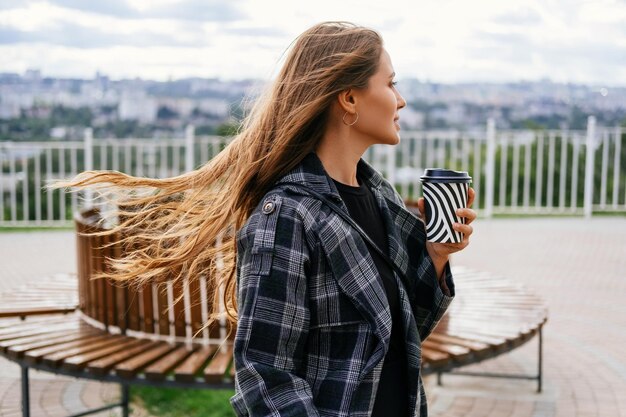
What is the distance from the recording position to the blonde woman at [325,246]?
5.34 ft

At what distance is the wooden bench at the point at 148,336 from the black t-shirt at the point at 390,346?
1649 mm

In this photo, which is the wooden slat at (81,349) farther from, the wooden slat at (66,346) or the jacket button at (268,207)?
the jacket button at (268,207)

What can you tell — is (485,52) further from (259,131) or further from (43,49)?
(259,131)

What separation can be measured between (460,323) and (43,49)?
17.2 m

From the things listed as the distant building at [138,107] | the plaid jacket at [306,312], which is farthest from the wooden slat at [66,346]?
the distant building at [138,107]

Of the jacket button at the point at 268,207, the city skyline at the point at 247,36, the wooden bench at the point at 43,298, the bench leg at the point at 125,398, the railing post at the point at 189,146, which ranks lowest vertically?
the bench leg at the point at 125,398

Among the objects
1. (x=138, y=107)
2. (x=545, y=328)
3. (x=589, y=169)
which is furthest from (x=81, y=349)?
(x=138, y=107)

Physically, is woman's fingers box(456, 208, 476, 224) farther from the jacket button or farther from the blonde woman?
the jacket button

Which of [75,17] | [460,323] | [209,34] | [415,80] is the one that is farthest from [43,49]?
[460,323]

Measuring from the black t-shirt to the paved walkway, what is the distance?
293 centimetres

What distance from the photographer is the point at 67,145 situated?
12336 mm

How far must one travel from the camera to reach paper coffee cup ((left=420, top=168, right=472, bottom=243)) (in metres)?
1.80

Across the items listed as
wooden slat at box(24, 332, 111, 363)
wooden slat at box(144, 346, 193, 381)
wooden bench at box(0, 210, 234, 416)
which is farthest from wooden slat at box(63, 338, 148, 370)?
wooden slat at box(144, 346, 193, 381)

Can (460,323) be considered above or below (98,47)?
below
